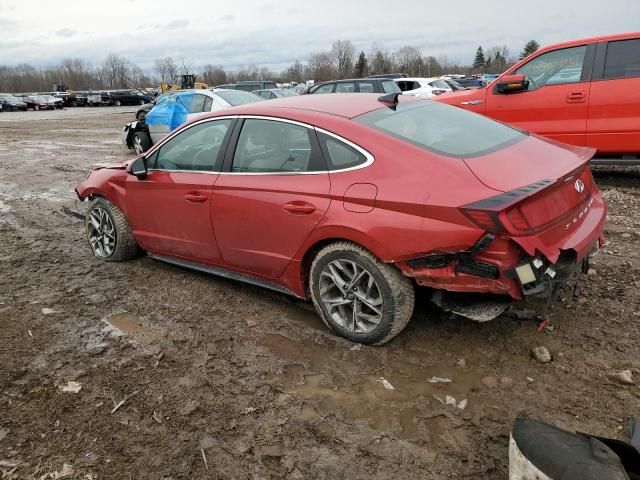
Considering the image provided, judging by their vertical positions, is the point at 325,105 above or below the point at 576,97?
above

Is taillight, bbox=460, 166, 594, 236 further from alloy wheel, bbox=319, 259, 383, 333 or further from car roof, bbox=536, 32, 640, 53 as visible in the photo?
car roof, bbox=536, 32, 640, 53

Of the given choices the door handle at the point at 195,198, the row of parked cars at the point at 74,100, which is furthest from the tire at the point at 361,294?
the row of parked cars at the point at 74,100

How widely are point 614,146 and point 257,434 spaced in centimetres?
590

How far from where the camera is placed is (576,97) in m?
6.64

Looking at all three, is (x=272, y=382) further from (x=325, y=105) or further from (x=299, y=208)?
(x=325, y=105)

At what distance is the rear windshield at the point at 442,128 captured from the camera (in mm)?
3322

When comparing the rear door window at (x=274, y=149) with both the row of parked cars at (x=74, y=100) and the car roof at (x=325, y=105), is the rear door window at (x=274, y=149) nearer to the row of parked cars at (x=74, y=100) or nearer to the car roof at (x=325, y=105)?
the car roof at (x=325, y=105)

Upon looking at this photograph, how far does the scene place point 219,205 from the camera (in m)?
3.97

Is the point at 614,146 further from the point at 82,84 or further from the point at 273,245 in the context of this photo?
the point at 82,84

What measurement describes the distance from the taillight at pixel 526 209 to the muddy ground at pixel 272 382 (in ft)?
2.89

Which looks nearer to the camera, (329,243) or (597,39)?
(329,243)

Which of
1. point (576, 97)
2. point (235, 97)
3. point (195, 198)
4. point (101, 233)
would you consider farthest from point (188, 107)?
point (195, 198)

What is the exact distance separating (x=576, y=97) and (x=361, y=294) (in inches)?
195

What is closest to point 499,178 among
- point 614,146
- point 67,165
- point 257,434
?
point 257,434
